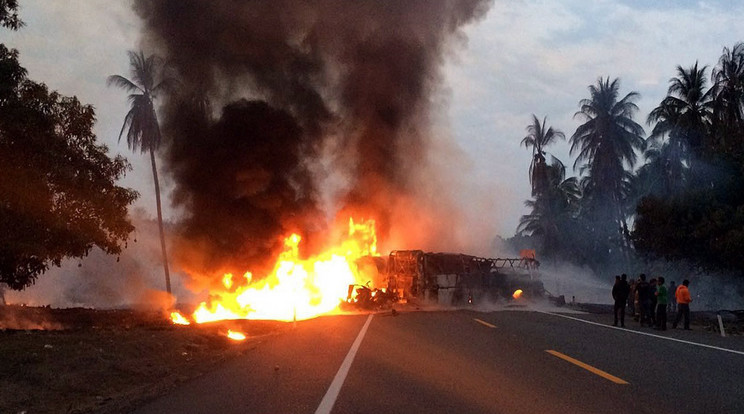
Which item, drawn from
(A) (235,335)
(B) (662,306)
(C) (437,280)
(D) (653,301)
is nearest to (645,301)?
(D) (653,301)

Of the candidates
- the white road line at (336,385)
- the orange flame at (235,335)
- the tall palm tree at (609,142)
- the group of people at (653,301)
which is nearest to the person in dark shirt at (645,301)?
the group of people at (653,301)

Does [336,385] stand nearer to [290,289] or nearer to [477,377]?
[477,377]

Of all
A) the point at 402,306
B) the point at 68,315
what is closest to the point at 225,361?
the point at 68,315

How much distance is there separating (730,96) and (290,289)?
24.5 m

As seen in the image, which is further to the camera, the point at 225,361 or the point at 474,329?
the point at 474,329

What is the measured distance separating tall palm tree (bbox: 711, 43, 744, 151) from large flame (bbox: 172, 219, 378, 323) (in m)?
20.4

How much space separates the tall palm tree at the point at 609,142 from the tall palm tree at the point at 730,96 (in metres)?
12.6

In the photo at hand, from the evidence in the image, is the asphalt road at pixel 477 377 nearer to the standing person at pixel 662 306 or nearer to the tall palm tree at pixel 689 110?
the standing person at pixel 662 306

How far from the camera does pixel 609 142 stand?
156ft

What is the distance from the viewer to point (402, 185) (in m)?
41.2

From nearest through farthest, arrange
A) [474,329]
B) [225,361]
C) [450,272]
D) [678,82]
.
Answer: [225,361] < [474,329] < [450,272] < [678,82]

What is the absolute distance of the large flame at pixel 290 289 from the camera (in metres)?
29.4

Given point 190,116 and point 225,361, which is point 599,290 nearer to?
point 190,116

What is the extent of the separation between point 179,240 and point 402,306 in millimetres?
11432
